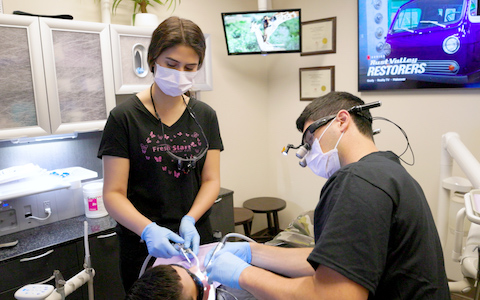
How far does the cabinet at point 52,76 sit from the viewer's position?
6.06ft

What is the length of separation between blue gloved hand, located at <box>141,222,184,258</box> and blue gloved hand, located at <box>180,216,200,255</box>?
0.14ft

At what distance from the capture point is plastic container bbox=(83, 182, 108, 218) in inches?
90.0

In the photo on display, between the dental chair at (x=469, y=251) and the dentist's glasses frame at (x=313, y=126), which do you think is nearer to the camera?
the dentist's glasses frame at (x=313, y=126)

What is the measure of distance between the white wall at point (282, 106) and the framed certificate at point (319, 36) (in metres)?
0.05

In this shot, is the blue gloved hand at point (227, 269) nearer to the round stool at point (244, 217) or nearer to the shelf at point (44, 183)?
the shelf at point (44, 183)

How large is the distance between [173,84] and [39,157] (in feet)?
4.48

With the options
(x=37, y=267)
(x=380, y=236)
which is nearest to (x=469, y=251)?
(x=380, y=236)

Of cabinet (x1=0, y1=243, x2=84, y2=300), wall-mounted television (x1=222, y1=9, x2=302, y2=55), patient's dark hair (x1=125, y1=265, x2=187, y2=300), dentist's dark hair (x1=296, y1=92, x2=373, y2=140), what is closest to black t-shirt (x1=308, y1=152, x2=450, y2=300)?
dentist's dark hair (x1=296, y1=92, x2=373, y2=140)

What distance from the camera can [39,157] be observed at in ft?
7.61

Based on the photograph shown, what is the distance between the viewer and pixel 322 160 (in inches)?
44.9

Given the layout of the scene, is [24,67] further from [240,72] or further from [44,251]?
[240,72]

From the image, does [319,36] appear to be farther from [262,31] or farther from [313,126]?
[313,126]

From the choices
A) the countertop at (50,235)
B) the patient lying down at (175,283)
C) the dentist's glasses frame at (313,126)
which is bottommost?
the countertop at (50,235)

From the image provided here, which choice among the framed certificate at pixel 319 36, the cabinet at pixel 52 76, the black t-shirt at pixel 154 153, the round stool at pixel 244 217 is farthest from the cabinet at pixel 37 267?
the framed certificate at pixel 319 36
